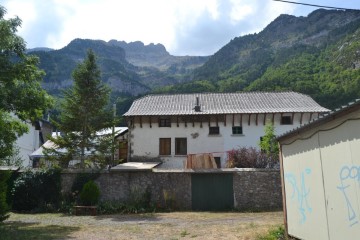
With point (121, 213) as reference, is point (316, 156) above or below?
above

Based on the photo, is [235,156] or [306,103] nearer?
[235,156]

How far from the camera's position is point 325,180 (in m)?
6.91

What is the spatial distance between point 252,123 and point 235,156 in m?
7.25

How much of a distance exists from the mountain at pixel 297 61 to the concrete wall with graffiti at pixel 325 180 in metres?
33.1

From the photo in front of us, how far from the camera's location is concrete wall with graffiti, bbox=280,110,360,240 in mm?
5953

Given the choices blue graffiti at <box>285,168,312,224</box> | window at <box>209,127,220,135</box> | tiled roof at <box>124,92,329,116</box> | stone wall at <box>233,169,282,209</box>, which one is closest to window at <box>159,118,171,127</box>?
tiled roof at <box>124,92,329,116</box>

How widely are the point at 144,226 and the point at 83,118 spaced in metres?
12.1

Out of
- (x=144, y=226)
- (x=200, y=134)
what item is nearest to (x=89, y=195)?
(x=144, y=226)

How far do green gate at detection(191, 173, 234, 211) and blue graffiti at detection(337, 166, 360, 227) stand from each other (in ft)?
40.6

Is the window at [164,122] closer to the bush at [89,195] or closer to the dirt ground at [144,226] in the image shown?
the bush at [89,195]

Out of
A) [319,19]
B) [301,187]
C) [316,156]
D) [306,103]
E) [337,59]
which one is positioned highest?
[319,19]

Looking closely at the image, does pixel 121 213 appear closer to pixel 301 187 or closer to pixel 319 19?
pixel 301 187

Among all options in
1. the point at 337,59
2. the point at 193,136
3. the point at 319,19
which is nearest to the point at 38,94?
the point at 193,136

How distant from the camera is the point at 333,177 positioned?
21.6ft
